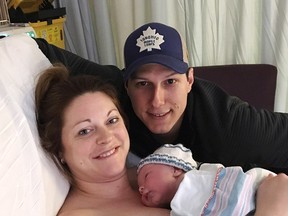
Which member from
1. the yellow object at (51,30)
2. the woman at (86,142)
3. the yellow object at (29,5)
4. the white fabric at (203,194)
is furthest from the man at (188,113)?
the yellow object at (29,5)

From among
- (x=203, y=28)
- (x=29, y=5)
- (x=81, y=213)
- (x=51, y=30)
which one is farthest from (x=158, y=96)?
(x=29, y=5)

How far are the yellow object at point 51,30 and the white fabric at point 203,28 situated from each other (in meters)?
0.16

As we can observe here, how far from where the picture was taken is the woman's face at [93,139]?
42.8 inches

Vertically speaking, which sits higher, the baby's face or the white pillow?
the white pillow

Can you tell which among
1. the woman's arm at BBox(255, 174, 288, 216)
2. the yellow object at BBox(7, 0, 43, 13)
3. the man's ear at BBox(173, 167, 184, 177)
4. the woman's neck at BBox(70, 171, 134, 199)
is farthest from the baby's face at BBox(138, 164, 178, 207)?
the yellow object at BBox(7, 0, 43, 13)

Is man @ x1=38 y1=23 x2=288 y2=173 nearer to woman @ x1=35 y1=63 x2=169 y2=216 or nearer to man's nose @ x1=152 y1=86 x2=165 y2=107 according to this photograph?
man's nose @ x1=152 y1=86 x2=165 y2=107

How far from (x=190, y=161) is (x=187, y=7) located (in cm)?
118

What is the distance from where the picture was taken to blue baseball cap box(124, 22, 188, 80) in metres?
1.29

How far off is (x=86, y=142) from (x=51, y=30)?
122 cm

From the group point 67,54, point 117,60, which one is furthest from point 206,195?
point 117,60

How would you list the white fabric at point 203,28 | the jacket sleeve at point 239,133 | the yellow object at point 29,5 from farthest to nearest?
the yellow object at point 29,5 → the white fabric at point 203,28 → the jacket sleeve at point 239,133

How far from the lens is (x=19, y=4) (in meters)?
2.05

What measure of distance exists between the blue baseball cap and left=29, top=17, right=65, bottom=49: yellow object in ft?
2.77

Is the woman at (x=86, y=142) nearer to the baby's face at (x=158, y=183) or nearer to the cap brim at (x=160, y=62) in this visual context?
the baby's face at (x=158, y=183)
